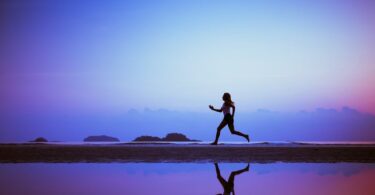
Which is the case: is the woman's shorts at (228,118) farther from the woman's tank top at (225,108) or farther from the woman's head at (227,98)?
the woman's head at (227,98)

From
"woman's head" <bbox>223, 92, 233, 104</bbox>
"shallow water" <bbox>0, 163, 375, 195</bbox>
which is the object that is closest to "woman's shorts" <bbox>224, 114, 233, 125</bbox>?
"woman's head" <bbox>223, 92, 233, 104</bbox>

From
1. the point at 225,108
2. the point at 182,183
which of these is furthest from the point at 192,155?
the point at 182,183

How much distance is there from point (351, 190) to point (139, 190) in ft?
11.4

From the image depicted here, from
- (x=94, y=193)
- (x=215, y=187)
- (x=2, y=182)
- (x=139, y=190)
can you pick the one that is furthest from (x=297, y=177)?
(x=2, y=182)

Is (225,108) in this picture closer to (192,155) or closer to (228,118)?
(228,118)

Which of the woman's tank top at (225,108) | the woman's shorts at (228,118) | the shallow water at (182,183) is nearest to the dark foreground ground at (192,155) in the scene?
the woman's shorts at (228,118)

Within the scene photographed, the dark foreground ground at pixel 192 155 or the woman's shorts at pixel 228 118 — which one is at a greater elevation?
the woman's shorts at pixel 228 118

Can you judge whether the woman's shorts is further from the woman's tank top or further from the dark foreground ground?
the dark foreground ground

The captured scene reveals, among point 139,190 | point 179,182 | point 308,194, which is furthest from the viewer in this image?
point 179,182

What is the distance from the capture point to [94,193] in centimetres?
692

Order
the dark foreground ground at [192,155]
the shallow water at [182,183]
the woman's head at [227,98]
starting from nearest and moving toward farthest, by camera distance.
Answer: the shallow water at [182,183] < the dark foreground ground at [192,155] < the woman's head at [227,98]

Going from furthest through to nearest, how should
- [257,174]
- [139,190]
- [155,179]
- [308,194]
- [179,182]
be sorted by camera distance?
[257,174]
[155,179]
[179,182]
[139,190]
[308,194]

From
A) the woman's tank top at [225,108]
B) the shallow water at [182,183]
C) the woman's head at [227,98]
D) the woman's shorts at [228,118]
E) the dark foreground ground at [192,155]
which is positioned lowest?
the shallow water at [182,183]

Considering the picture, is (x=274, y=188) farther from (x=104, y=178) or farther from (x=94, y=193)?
Result: (x=104, y=178)
